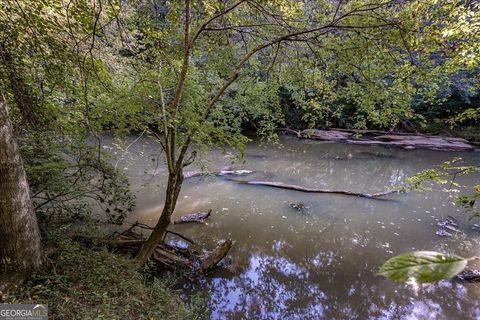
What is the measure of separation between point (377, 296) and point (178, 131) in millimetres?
3492

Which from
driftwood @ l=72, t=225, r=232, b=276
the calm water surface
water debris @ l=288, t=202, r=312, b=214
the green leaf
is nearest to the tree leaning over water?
driftwood @ l=72, t=225, r=232, b=276

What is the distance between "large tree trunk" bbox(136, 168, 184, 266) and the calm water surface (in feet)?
2.28

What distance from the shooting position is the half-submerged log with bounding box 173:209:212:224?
613 cm

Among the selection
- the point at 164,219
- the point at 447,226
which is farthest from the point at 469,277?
the point at 164,219

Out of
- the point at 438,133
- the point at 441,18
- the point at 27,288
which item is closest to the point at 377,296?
the point at 441,18

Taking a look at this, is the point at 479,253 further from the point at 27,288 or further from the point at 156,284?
the point at 27,288

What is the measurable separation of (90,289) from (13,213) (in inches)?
39.6

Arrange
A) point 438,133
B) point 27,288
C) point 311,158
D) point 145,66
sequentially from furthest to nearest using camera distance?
point 438,133 → point 311,158 → point 145,66 → point 27,288

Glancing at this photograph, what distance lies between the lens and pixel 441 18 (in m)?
3.28

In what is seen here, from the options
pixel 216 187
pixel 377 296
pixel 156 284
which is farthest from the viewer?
pixel 216 187

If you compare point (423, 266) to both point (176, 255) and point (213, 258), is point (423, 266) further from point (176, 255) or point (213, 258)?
point (176, 255)

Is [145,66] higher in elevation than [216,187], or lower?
higher

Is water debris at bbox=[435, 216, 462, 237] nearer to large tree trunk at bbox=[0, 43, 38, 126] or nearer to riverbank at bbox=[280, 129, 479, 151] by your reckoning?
riverbank at bbox=[280, 129, 479, 151]

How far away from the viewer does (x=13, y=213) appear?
2527 mm
